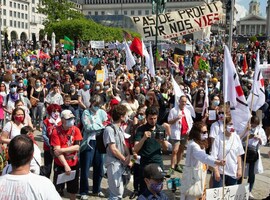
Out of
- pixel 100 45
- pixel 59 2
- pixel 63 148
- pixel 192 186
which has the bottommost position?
pixel 192 186

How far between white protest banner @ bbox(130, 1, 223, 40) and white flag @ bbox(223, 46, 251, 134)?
8.60 m

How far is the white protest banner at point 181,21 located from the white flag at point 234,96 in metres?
8.60

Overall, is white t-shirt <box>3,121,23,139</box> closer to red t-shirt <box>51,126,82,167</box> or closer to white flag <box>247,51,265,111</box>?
red t-shirt <box>51,126,82,167</box>

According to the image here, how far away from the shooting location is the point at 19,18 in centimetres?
11044

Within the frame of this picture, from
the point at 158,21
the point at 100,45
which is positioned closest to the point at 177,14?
the point at 158,21

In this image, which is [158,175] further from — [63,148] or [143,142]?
[63,148]

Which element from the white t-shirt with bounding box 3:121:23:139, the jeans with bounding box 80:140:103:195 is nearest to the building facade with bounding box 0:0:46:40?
the jeans with bounding box 80:140:103:195

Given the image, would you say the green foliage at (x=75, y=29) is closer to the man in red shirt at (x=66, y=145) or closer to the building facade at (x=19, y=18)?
the building facade at (x=19, y=18)

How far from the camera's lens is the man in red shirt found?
5934mm

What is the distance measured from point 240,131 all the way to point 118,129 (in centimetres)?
187

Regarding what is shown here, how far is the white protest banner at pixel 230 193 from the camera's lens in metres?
5.19

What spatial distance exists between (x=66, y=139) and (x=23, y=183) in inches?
115

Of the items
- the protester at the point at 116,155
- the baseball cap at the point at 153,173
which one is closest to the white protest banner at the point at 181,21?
the protester at the point at 116,155

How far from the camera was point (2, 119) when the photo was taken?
36.2ft
